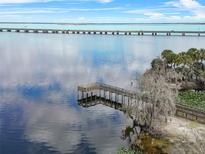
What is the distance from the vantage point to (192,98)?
102438 mm

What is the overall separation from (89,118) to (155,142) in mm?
25609

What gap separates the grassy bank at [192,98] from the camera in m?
95.8

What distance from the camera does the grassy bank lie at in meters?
95.8

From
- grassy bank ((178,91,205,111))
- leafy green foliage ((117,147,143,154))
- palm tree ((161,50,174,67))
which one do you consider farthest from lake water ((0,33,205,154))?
grassy bank ((178,91,205,111))

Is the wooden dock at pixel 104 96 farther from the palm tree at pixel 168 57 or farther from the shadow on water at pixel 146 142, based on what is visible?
the palm tree at pixel 168 57

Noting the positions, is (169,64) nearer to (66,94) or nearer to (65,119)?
(66,94)

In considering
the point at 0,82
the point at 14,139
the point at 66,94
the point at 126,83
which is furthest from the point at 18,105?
the point at 126,83

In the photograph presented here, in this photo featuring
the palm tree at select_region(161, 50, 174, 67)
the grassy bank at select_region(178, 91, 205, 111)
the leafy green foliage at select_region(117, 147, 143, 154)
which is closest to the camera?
the leafy green foliage at select_region(117, 147, 143, 154)

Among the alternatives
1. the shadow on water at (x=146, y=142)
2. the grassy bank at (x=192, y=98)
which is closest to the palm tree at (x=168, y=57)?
the grassy bank at (x=192, y=98)

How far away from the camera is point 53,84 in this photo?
134m

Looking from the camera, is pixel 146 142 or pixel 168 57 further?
pixel 168 57

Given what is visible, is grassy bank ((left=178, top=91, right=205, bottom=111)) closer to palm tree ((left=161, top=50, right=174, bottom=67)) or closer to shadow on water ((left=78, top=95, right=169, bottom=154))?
palm tree ((left=161, top=50, right=174, bottom=67))

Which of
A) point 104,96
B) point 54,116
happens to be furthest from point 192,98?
point 54,116

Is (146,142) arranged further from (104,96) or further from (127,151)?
(104,96)
